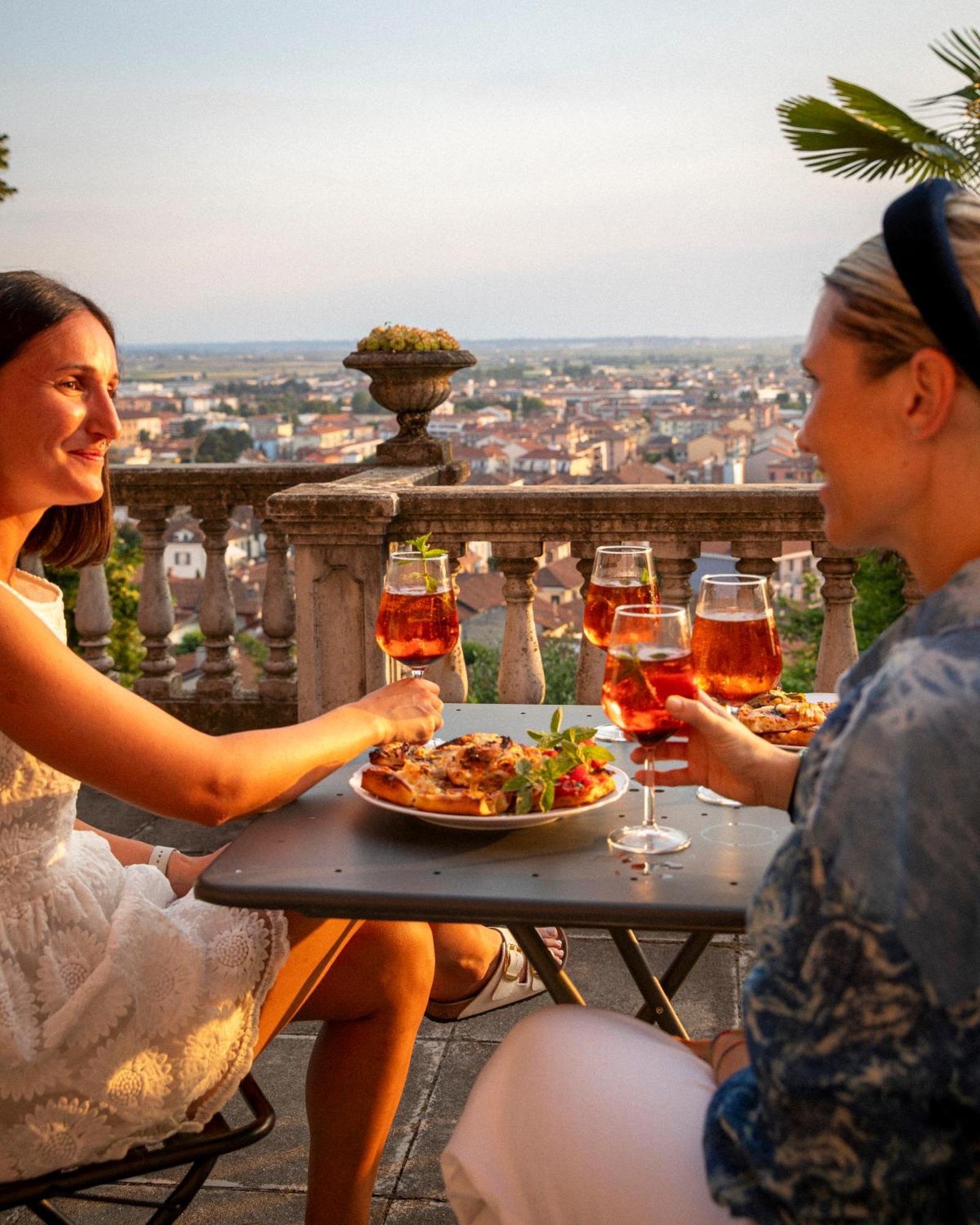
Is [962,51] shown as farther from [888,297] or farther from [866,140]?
[888,297]

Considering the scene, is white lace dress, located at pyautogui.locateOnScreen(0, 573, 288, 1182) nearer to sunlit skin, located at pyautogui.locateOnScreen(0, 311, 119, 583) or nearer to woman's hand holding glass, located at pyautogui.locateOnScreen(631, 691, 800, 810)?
sunlit skin, located at pyautogui.locateOnScreen(0, 311, 119, 583)

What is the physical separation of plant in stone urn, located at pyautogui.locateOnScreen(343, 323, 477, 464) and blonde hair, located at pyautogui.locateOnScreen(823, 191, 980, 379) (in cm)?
432

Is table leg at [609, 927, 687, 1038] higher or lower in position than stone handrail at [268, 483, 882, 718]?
lower

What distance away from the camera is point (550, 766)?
1.92 meters

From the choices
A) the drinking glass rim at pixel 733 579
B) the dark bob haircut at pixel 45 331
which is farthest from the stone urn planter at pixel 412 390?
the drinking glass rim at pixel 733 579

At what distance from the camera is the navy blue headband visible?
1203mm

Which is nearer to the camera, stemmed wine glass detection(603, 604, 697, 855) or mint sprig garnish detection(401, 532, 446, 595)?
stemmed wine glass detection(603, 604, 697, 855)

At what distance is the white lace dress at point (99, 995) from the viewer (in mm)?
1820

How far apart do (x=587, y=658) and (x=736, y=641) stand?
8.11ft

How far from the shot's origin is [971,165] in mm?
8305

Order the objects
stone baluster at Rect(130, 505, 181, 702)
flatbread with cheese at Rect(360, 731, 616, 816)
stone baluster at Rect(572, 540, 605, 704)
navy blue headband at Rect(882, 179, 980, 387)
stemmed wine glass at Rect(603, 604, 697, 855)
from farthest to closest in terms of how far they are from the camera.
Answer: stone baluster at Rect(130, 505, 181, 702) < stone baluster at Rect(572, 540, 605, 704) < flatbread with cheese at Rect(360, 731, 616, 816) < stemmed wine glass at Rect(603, 604, 697, 855) < navy blue headband at Rect(882, 179, 980, 387)

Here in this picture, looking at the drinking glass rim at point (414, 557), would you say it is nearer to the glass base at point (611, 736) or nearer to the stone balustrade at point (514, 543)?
the glass base at point (611, 736)

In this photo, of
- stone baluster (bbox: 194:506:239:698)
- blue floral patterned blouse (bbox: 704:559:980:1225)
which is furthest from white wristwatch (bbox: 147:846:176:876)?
stone baluster (bbox: 194:506:239:698)

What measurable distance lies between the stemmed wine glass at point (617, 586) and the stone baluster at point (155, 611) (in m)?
3.69
